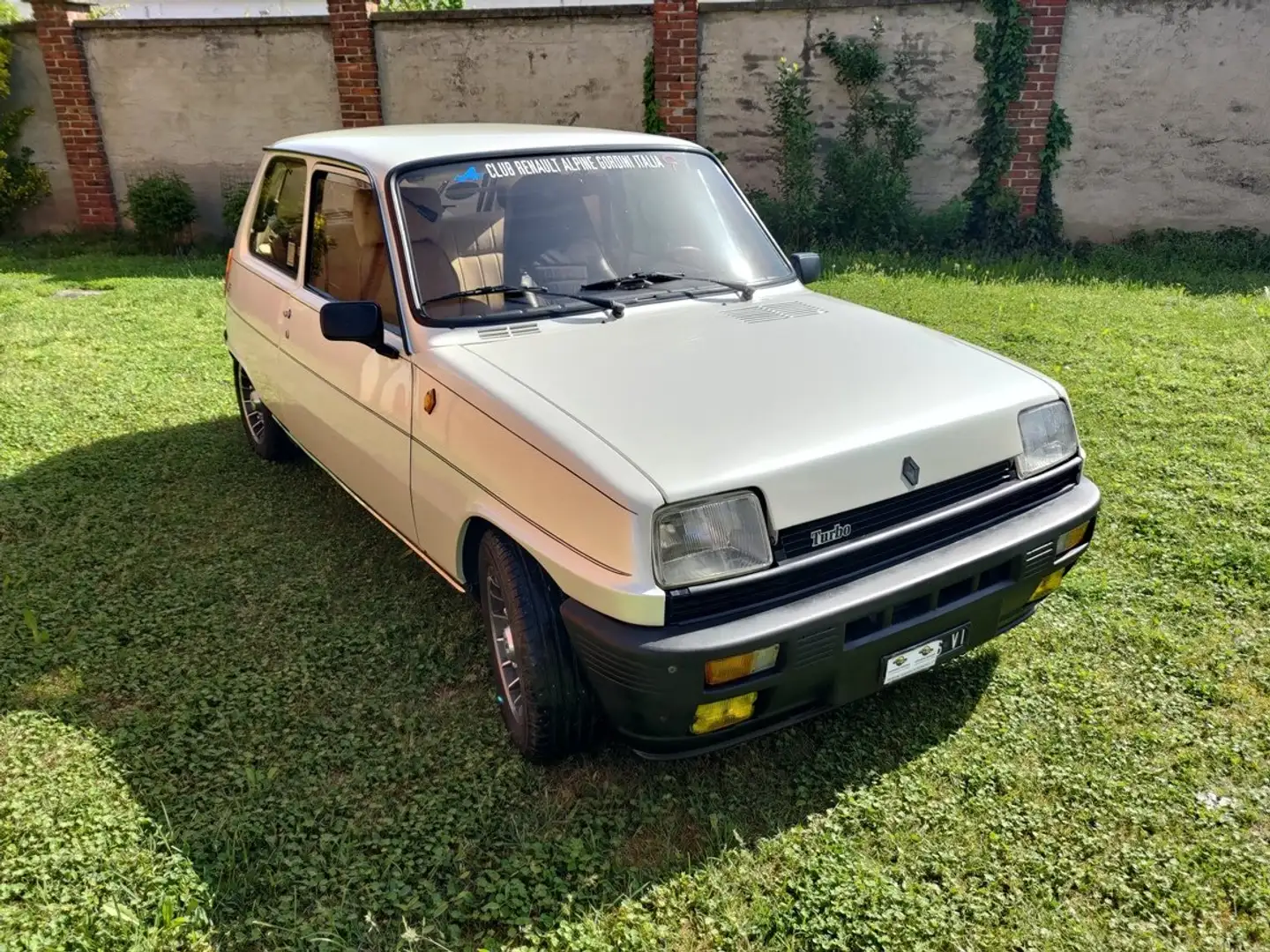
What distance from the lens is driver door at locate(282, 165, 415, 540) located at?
3299 mm

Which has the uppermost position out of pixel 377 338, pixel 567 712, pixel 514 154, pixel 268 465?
pixel 514 154

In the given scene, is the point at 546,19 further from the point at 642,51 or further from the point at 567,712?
the point at 567,712

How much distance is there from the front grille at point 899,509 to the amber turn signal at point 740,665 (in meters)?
0.26

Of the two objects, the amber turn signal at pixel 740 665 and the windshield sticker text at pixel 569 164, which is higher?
the windshield sticker text at pixel 569 164

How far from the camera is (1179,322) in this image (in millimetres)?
7340

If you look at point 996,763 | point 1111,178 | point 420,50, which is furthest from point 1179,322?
point 420,50

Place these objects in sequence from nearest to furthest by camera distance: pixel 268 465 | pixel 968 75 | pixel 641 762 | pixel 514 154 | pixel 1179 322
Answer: pixel 641 762 < pixel 514 154 < pixel 268 465 < pixel 1179 322 < pixel 968 75

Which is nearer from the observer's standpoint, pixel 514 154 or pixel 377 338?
pixel 377 338

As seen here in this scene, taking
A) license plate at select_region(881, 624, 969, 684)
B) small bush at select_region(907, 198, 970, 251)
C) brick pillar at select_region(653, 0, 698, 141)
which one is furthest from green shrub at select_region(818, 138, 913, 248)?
license plate at select_region(881, 624, 969, 684)

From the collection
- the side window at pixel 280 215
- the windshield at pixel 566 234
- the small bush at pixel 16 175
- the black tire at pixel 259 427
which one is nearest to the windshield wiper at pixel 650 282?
the windshield at pixel 566 234

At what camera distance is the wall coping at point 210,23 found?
10984 mm

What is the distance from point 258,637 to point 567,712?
1.59 m

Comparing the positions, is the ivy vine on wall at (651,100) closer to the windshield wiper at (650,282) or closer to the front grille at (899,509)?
the windshield wiper at (650,282)

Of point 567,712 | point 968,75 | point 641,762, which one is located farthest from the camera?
point 968,75
